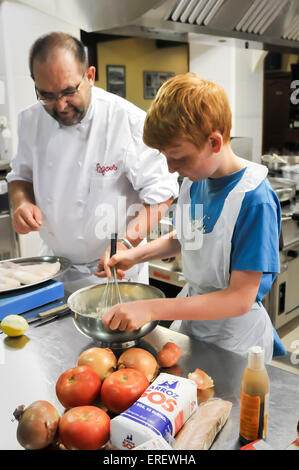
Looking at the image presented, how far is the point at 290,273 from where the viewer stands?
283 centimetres

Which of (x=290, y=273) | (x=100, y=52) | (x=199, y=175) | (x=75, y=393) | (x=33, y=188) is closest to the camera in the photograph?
(x=75, y=393)

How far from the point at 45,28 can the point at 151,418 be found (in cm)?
286

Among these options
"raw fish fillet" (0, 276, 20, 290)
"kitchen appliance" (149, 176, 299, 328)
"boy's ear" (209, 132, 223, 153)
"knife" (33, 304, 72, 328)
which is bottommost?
"kitchen appliance" (149, 176, 299, 328)

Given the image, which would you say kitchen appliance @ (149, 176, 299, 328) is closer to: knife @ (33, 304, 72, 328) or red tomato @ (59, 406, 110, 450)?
knife @ (33, 304, 72, 328)

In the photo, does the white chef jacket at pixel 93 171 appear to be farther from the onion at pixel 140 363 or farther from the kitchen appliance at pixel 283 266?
the kitchen appliance at pixel 283 266

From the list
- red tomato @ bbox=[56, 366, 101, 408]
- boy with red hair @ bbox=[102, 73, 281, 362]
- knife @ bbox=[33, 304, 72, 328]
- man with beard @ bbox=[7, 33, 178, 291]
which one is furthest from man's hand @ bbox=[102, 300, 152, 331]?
man with beard @ bbox=[7, 33, 178, 291]

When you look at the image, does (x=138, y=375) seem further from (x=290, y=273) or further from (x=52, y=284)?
(x=290, y=273)

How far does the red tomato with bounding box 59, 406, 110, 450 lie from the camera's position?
2.38 feet

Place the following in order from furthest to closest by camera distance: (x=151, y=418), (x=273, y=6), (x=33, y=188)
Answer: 1. (x=33, y=188)
2. (x=273, y=6)
3. (x=151, y=418)

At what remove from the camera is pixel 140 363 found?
92 cm

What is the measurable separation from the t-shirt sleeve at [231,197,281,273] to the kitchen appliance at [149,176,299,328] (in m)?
1.61

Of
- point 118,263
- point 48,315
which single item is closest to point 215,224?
point 118,263

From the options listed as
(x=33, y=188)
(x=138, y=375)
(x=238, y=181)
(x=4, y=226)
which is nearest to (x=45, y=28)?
(x=4, y=226)

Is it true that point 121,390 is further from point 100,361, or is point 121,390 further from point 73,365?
point 73,365
